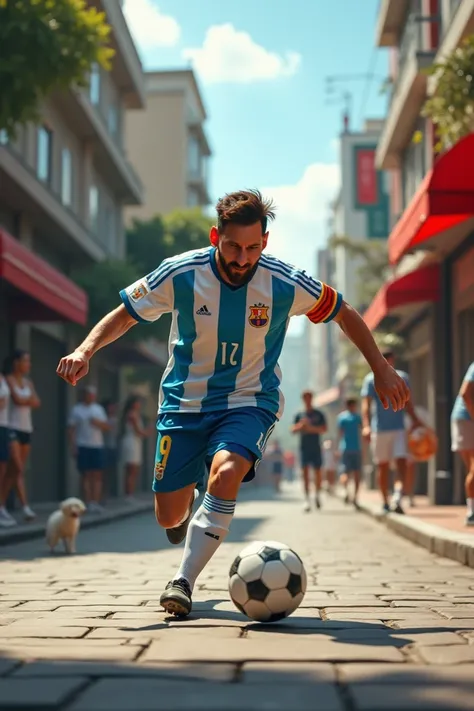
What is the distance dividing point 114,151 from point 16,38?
16.9 metres

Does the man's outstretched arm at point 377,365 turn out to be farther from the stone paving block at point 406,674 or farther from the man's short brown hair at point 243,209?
the stone paving block at point 406,674

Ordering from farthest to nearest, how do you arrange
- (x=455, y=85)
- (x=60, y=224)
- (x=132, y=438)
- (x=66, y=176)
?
1. (x=66, y=176)
2. (x=60, y=224)
3. (x=132, y=438)
4. (x=455, y=85)

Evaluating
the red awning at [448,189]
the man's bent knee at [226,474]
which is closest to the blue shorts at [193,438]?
the man's bent knee at [226,474]

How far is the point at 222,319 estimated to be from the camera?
5543mm

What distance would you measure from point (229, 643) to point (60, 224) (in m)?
19.4

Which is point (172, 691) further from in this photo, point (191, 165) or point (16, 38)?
point (191, 165)

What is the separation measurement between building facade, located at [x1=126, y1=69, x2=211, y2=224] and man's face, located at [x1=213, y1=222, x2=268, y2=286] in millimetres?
48184

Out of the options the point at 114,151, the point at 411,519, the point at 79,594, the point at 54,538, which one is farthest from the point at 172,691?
the point at 114,151

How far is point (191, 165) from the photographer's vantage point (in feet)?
187

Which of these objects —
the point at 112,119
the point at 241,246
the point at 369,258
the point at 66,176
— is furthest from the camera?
the point at 369,258

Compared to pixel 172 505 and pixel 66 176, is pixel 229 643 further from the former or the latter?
pixel 66 176

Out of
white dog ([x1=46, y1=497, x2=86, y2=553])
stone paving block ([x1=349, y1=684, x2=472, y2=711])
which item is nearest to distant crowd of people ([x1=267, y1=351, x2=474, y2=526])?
stone paving block ([x1=349, y1=684, x2=472, y2=711])

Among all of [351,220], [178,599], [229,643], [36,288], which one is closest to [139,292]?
[178,599]

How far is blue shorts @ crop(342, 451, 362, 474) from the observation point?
67.6ft
